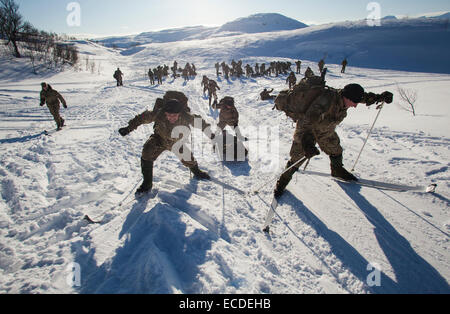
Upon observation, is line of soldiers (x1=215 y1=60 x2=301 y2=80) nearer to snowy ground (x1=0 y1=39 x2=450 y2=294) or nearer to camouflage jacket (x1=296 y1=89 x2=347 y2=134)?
snowy ground (x1=0 y1=39 x2=450 y2=294)

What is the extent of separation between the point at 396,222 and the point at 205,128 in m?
3.14

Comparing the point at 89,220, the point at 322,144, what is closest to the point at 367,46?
the point at 322,144

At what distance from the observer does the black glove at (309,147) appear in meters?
2.79

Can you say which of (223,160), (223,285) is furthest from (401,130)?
(223,285)

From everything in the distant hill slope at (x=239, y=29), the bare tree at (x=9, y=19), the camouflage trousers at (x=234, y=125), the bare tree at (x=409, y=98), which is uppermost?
the distant hill slope at (x=239, y=29)

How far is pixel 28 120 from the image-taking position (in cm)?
914

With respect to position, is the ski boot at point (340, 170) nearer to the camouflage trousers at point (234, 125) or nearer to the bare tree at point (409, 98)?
the camouflage trousers at point (234, 125)

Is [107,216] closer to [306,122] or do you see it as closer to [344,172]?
[306,122]

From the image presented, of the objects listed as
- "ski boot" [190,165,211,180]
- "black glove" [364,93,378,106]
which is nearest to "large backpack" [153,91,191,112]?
"ski boot" [190,165,211,180]

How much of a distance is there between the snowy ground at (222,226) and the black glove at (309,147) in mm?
904

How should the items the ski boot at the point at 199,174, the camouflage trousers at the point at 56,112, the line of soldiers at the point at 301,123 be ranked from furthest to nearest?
the camouflage trousers at the point at 56,112, the ski boot at the point at 199,174, the line of soldiers at the point at 301,123

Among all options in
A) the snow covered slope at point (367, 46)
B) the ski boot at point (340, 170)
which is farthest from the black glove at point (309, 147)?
the snow covered slope at point (367, 46)

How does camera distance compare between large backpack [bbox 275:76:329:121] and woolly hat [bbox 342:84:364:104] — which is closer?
woolly hat [bbox 342:84:364:104]

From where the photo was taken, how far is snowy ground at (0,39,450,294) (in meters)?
2.06
